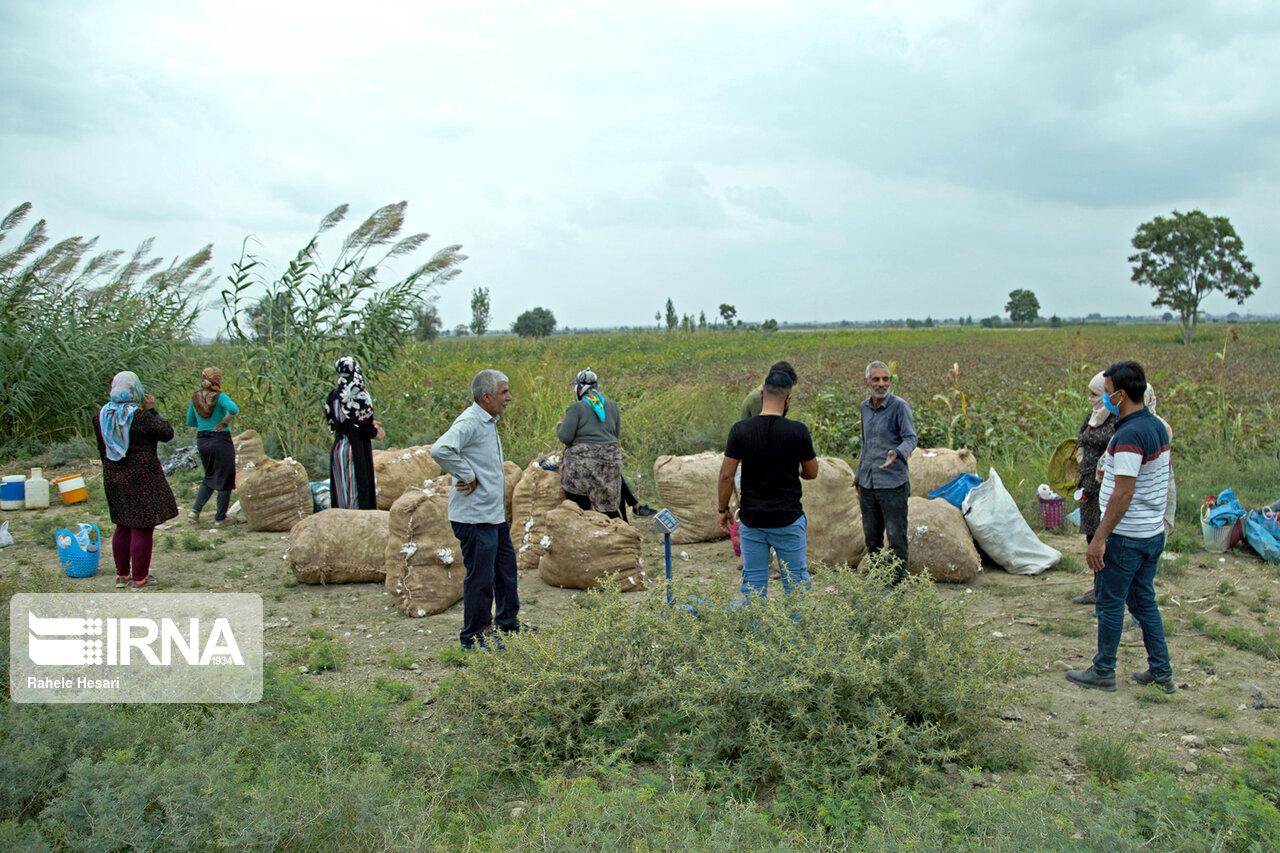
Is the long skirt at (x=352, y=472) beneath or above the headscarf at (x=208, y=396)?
beneath

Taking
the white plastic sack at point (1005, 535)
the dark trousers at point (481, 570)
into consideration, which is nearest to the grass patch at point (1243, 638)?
the white plastic sack at point (1005, 535)

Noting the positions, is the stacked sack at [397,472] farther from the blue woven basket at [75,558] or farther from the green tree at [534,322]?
the green tree at [534,322]

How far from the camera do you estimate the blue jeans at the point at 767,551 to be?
4.30m

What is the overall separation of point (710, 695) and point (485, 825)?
1.01 m

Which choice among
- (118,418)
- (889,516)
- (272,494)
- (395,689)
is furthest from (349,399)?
(889,516)

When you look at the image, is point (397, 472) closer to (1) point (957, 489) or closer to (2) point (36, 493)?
(2) point (36, 493)

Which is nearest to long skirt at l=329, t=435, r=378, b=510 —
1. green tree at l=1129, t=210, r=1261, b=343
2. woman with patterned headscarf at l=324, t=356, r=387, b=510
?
woman with patterned headscarf at l=324, t=356, r=387, b=510

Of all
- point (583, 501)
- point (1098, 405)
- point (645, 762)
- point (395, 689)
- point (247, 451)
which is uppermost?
point (1098, 405)

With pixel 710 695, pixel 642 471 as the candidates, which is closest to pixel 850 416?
pixel 642 471

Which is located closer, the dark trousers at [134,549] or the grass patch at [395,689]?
the grass patch at [395,689]

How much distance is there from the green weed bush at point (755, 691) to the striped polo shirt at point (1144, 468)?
1116 millimetres

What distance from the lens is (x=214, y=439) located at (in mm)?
7340

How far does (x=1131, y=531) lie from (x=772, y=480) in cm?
181

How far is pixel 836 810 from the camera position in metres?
2.82
